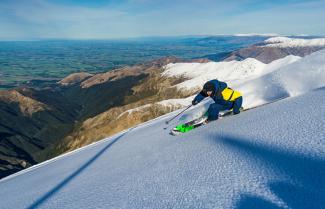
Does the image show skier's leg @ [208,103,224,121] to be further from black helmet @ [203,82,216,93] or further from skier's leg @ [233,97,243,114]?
black helmet @ [203,82,216,93]

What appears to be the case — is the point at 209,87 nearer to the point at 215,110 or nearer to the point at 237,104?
the point at 215,110

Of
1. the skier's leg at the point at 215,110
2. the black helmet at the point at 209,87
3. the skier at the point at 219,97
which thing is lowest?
the skier's leg at the point at 215,110

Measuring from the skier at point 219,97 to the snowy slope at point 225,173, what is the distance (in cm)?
215

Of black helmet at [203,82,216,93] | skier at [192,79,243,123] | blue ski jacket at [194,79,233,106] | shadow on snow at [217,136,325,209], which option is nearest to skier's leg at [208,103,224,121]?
skier at [192,79,243,123]

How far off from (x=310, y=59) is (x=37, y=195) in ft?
46.9

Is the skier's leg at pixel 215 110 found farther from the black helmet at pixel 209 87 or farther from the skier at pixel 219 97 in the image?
the black helmet at pixel 209 87

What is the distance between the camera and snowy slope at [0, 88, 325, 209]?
564cm

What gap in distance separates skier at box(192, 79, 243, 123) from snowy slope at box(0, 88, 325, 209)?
2.15 meters

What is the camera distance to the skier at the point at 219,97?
46.4 feet

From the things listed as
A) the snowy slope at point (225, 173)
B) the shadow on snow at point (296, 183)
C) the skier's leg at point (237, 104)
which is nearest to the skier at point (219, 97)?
the skier's leg at point (237, 104)

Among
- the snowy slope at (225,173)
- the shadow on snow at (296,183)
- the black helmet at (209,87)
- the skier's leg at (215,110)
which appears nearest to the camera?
the shadow on snow at (296,183)

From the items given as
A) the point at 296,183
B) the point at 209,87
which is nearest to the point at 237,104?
the point at 209,87

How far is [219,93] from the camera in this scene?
563 inches

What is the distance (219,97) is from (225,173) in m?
7.78
